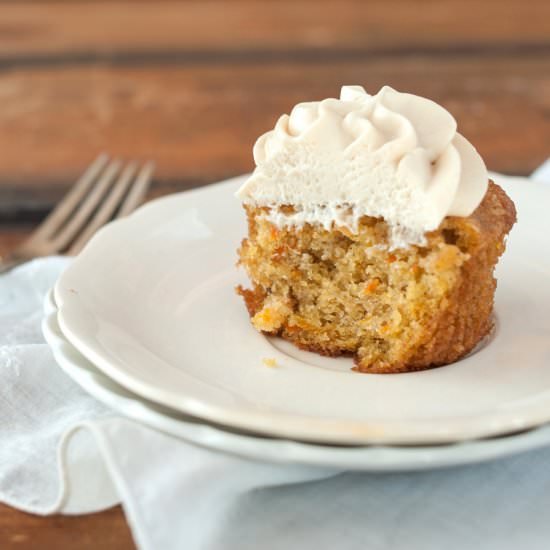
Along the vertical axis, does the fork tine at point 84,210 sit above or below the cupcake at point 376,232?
below

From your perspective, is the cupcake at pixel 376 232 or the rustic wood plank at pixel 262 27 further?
the rustic wood plank at pixel 262 27

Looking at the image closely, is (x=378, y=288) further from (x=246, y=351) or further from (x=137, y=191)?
(x=137, y=191)

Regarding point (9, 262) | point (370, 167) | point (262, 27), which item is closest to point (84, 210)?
point (9, 262)

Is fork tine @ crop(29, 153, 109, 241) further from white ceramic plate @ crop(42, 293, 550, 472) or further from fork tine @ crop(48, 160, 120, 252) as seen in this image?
white ceramic plate @ crop(42, 293, 550, 472)

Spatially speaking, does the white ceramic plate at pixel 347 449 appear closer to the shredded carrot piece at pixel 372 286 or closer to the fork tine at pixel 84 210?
the shredded carrot piece at pixel 372 286

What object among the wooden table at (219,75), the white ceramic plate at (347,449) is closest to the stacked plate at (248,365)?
the white ceramic plate at (347,449)

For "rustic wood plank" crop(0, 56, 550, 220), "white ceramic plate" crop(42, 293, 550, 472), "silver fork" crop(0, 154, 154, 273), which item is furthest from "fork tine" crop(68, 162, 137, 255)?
"white ceramic plate" crop(42, 293, 550, 472)

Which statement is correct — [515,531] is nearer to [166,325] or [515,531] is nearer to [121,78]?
[166,325]

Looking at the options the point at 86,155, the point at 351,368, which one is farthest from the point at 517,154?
the point at 351,368
